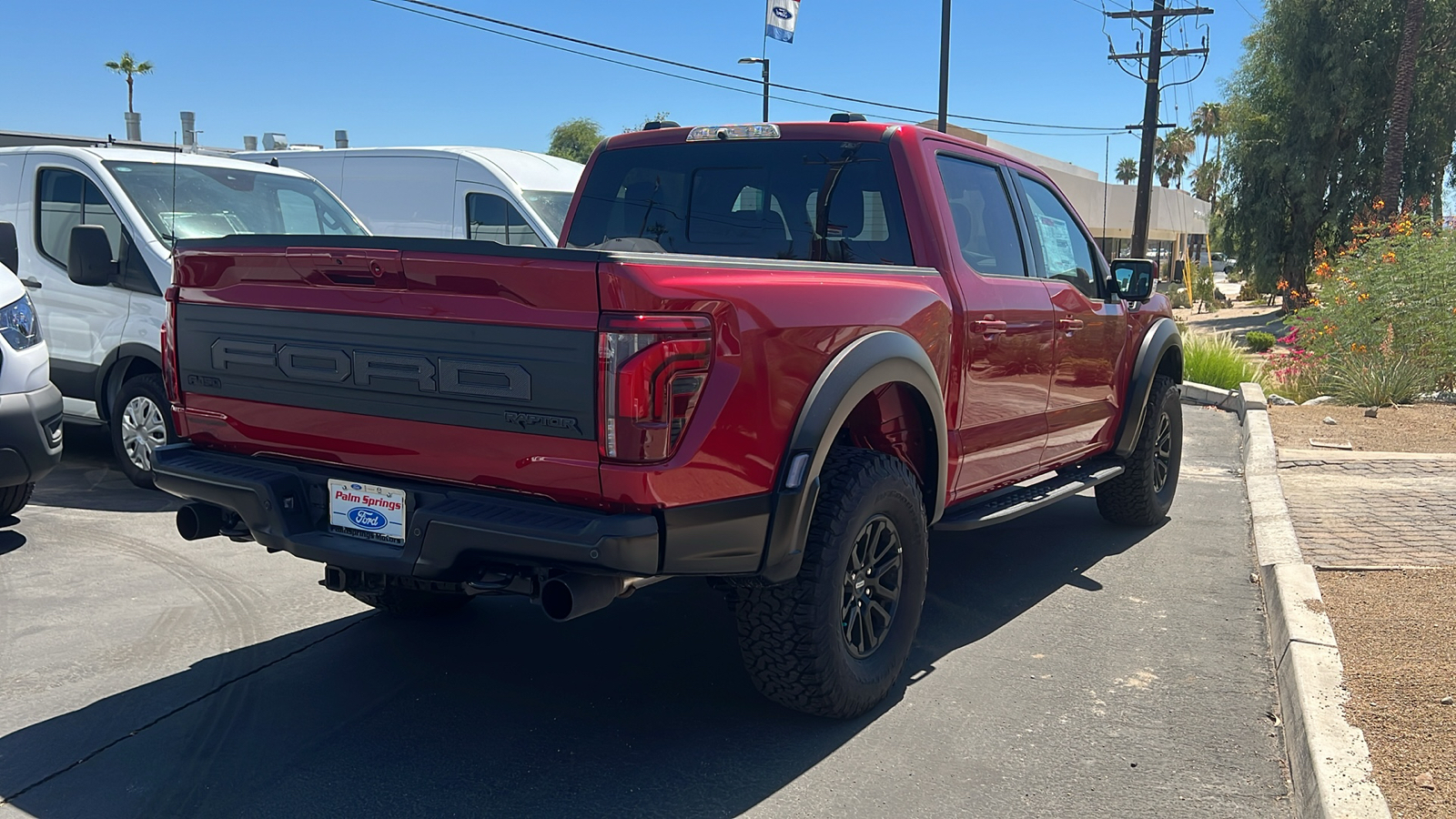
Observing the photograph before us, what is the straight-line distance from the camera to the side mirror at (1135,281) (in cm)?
628

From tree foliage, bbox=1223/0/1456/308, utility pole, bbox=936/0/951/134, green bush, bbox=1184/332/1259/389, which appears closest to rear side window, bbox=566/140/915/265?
green bush, bbox=1184/332/1259/389

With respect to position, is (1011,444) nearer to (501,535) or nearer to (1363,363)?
(501,535)

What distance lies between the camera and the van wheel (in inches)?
274

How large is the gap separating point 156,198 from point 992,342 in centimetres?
556

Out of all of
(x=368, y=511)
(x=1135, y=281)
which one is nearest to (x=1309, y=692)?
(x=1135, y=281)

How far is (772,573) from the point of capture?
11.5ft

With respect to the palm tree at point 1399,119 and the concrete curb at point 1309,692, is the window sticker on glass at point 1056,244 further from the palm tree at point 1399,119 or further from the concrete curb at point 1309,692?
the palm tree at point 1399,119

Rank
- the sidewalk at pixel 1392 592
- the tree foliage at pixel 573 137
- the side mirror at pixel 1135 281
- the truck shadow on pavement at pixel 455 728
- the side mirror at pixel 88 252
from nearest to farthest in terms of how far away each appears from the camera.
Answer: the truck shadow on pavement at pixel 455 728
the sidewalk at pixel 1392 592
the side mirror at pixel 1135 281
the side mirror at pixel 88 252
the tree foliage at pixel 573 137

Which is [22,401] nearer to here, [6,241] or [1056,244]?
[6,241]

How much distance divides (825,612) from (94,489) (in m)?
5.67

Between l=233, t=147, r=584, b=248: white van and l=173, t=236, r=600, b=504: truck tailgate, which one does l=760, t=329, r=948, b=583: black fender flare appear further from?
l=233, t=147, r=584, b=248: white van

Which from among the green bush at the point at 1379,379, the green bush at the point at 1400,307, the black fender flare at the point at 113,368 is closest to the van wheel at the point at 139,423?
the black fender flare at the point at 113,368

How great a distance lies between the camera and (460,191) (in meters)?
11.5

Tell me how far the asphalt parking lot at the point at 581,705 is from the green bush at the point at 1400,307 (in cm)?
716
